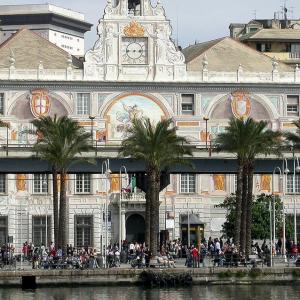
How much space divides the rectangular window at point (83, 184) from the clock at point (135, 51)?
10.1 meters

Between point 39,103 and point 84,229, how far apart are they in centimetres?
1108

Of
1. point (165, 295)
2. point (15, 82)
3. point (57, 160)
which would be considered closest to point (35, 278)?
point (165, 295)

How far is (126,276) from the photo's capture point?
355 feet

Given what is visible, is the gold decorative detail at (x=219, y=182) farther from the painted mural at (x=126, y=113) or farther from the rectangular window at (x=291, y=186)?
the painted mural at (x=126, y=113)

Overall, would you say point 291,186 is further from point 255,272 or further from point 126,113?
point 255,272

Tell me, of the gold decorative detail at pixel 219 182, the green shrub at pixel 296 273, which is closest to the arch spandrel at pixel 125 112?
the gold decorative detail at pixel 219 182

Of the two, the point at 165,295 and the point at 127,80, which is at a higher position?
the point at 127,80

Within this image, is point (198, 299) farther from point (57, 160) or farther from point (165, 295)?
point (57, 160)

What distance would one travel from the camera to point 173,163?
4833 inches

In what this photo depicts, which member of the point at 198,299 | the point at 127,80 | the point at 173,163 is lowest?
the point at 198,299

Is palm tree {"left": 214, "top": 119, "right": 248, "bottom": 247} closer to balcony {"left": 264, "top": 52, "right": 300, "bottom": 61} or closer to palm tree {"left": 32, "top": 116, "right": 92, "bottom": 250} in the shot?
palm tree {"left": 32, "top": 116, "right": 92, "bottom": 250}

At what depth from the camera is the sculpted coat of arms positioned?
498 feet

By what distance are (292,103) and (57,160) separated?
122ft

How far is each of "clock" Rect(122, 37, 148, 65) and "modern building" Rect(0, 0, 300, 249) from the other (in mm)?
83
